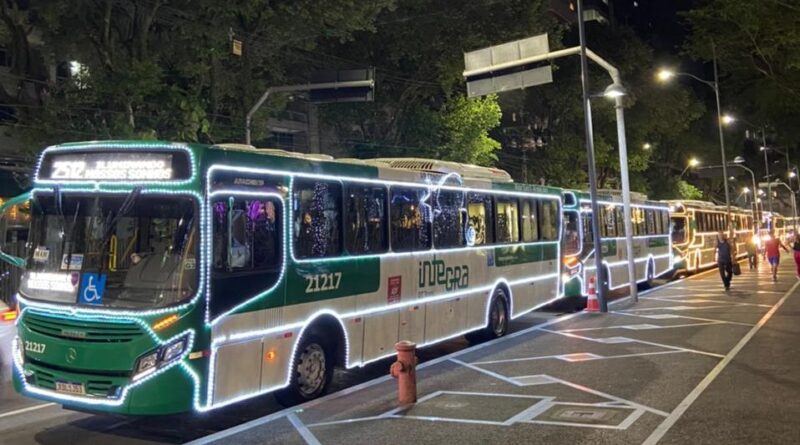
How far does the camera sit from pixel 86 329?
20.4 feet

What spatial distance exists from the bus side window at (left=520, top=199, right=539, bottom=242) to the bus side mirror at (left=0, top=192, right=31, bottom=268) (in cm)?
895

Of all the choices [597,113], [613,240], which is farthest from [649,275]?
[597,113]

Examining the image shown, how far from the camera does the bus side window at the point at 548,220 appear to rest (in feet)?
47.9

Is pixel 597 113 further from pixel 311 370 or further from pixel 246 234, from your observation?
pixel 246 234

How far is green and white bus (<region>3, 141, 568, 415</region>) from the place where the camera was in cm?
614

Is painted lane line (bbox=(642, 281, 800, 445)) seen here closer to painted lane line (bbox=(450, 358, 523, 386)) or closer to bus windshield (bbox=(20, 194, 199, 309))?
painted lane line (bbox=(450, 358, 523, 386))

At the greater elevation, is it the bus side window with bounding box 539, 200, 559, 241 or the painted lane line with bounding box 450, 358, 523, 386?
the bus side window with bounding box 539, 200, 559, 241

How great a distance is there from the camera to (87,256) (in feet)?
21.4

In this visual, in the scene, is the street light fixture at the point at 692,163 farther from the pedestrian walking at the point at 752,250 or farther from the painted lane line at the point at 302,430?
the painted lane line at the point at 302,430

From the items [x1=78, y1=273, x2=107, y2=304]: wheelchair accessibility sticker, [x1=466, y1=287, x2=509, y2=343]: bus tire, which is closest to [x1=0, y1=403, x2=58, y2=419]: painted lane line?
[x1=78, y1=273, x2=107, y2=304]: wheelchair accessibility sticker

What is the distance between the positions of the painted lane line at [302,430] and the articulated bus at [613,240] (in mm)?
10450

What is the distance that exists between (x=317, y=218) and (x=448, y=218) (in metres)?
3.42

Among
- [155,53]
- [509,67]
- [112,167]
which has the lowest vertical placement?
[112,167]

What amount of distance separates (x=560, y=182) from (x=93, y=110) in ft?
85.4
